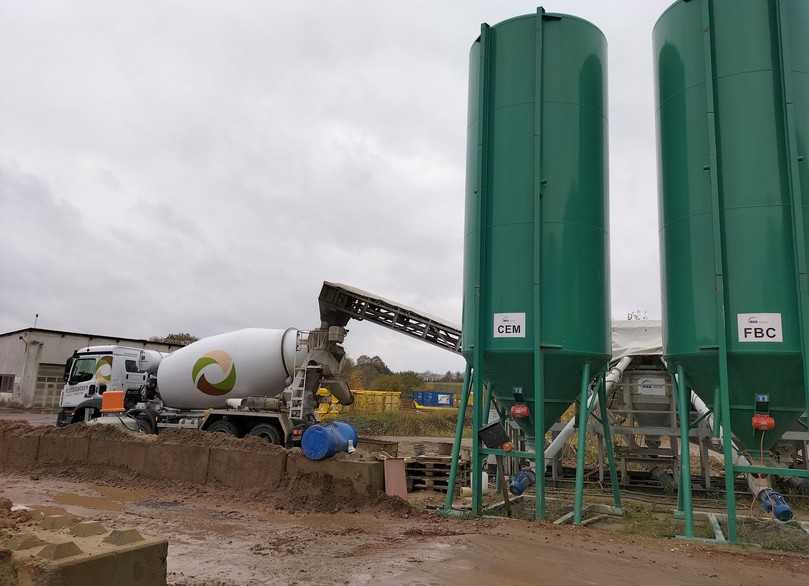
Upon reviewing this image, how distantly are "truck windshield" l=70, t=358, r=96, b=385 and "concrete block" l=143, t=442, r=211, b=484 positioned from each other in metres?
8.36

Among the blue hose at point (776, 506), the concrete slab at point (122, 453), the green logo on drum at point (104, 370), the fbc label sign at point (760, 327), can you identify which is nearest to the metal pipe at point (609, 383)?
the blue hose at point (776, 506)

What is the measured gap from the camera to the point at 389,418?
1176 inches

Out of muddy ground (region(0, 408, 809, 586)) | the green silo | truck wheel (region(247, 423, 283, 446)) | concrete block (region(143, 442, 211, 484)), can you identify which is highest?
the green silo

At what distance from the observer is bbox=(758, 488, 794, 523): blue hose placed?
7781 millimetres

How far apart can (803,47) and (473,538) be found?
819 centimetres

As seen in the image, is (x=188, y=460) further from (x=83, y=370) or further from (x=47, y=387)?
(x=47, y=387)

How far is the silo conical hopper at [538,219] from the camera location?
9.37m

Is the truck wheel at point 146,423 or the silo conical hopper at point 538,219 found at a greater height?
the silo conical hopper at point 538,219

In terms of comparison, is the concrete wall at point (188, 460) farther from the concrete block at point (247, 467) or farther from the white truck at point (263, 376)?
the white truck at point (263, 376)

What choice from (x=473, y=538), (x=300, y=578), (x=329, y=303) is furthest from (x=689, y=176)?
(x=329, y=303)

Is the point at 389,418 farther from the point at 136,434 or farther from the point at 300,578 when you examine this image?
the point at 300,578

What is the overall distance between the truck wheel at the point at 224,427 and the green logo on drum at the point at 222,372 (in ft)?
3.22

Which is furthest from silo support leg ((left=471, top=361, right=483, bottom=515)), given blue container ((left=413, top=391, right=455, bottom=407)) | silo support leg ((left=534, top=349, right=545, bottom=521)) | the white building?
blue container ((left=413, top=391, right=455, bottom=407))

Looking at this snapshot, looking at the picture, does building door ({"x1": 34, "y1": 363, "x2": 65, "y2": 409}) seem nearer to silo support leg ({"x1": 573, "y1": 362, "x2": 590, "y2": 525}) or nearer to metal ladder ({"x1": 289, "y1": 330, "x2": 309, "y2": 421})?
metal ladder ({"x1": 289, "y1": 330, "x2": 309, "y2": 421})
